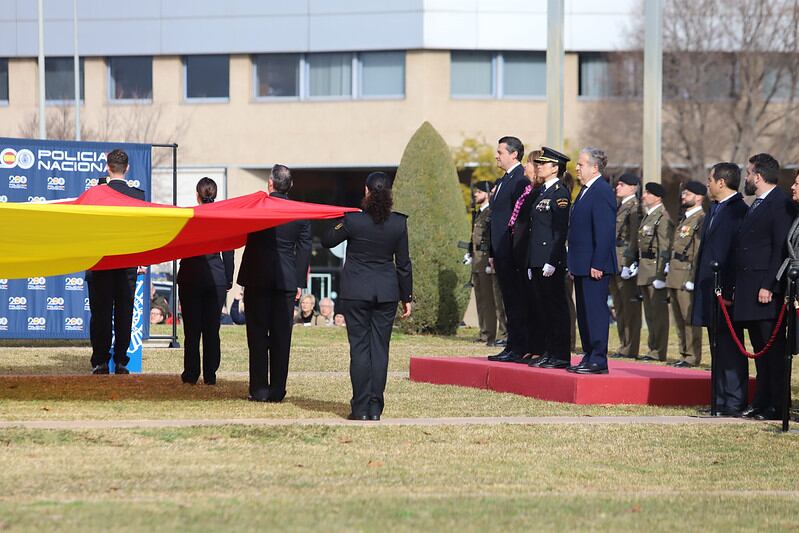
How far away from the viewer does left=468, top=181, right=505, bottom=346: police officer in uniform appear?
66.3 feet

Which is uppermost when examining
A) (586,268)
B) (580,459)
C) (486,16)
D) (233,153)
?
(486,16)

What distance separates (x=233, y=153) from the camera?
40.0 metres

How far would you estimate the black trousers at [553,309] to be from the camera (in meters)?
14.0

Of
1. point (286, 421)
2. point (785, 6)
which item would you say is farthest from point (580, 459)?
point (785, 6)

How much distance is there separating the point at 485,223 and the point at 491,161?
18.5m

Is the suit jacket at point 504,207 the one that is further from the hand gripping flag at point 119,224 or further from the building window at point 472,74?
the building window at point 472,74

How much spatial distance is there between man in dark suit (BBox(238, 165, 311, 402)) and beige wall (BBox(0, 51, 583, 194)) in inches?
1018

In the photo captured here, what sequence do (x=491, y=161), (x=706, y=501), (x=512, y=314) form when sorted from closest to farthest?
(x=706, y=501) < (x=512, y=314) < (x=491, y=161)

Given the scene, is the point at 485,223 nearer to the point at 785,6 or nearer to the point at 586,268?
the point at 586,268

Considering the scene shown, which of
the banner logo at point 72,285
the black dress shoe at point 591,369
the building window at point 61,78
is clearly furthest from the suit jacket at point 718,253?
the building window at point 61,78

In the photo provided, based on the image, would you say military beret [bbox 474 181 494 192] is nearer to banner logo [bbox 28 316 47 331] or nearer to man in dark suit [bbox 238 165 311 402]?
banner logo [bbox 28 316 47 331]

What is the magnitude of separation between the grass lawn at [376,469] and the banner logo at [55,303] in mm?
4162

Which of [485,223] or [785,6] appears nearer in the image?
[485,223]

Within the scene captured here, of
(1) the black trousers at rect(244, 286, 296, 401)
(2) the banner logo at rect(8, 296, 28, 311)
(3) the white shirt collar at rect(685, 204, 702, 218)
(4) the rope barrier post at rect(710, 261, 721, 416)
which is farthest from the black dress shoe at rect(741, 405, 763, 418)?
(2) the banner logo at rect(8, 296, 28, 311)
